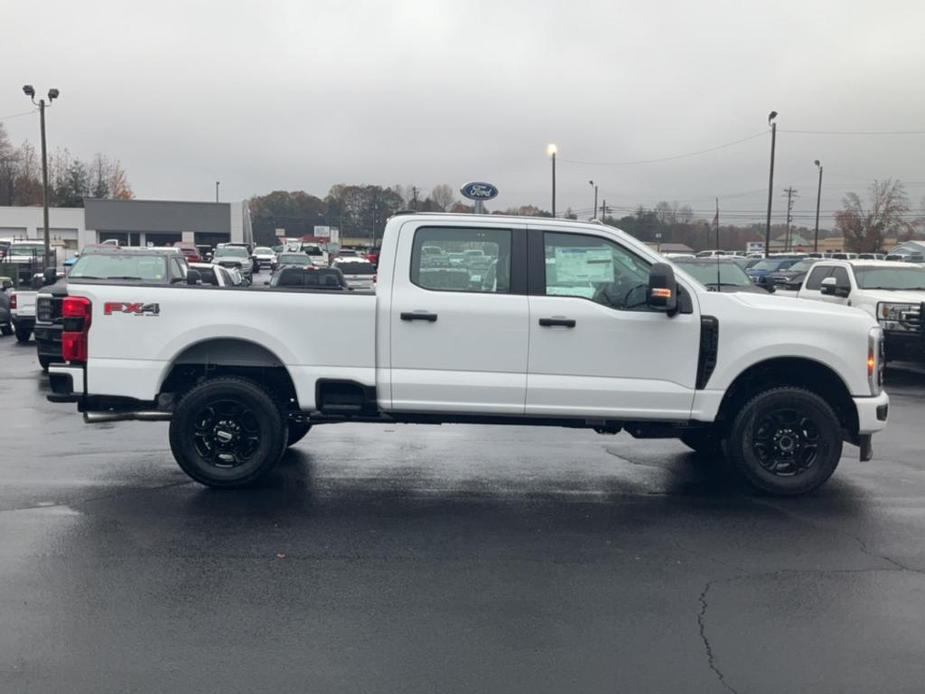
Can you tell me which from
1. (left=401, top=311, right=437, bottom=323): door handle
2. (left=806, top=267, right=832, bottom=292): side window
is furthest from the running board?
(left=806, top=267, right=832, bottom=292): side window

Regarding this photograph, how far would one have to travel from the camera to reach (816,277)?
18.0m

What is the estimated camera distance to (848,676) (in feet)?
14.1

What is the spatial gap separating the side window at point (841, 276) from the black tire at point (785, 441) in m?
9.62

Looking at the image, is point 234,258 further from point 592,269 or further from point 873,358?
point 873,358

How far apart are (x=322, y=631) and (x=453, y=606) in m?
0.74

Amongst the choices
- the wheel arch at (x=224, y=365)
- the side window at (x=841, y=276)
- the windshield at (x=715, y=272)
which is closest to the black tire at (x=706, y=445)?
the wheel arch at (x=224, y=365)

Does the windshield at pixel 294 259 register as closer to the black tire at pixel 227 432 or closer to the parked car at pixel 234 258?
the parked car at pixel 234 258

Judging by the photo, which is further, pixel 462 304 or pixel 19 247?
pixel 19 247

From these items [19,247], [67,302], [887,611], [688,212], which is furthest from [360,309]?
[688,212]

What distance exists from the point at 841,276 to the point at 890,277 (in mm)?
774

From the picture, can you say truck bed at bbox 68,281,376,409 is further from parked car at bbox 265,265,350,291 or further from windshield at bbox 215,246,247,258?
windshield at bbox 215,246,247,258

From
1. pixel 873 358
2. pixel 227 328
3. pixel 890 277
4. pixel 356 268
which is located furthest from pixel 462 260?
pixel 356 268

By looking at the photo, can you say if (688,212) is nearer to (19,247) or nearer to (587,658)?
(19,247)

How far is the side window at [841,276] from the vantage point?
1621 centimetres
